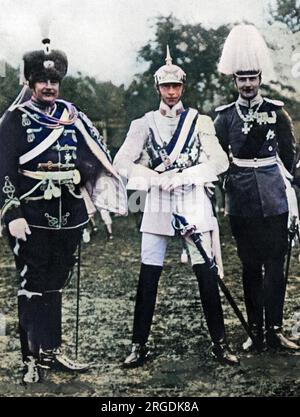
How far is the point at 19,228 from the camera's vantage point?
6.05 metres

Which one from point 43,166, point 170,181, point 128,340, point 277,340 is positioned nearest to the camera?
point 43,166

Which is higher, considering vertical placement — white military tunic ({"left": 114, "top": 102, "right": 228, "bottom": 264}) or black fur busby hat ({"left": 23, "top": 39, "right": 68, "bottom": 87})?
black fur busby hat ({"left": 23, "top": 39, "right": 68, "bottom": 87})

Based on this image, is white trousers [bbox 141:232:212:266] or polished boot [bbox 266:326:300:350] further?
polished boot [bbox 266:326:300:350]

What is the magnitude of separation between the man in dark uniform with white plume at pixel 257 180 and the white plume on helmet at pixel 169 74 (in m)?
0.29

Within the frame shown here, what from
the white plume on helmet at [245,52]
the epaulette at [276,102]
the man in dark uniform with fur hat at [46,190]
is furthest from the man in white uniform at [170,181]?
the epaulette at [276,102]

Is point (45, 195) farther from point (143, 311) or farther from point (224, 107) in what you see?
point (224, 107)

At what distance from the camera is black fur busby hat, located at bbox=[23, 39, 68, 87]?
605cm

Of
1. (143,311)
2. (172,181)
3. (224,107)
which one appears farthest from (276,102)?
(143,311)

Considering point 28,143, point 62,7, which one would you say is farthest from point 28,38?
point 28,143

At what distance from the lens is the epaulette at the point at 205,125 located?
618cm

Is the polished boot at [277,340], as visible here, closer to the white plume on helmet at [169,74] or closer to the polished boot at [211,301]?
the polished boot at [211,301]

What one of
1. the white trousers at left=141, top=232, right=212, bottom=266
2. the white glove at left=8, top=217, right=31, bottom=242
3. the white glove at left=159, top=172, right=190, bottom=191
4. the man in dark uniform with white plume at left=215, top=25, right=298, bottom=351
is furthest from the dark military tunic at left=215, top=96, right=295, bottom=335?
the white glove at left=8, top=217, right=31, bottom=242

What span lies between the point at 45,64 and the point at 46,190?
83 cm

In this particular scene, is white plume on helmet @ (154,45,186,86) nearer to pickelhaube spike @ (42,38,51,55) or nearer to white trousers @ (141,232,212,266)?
pickelhaube spike @ (42,38,51,55)
